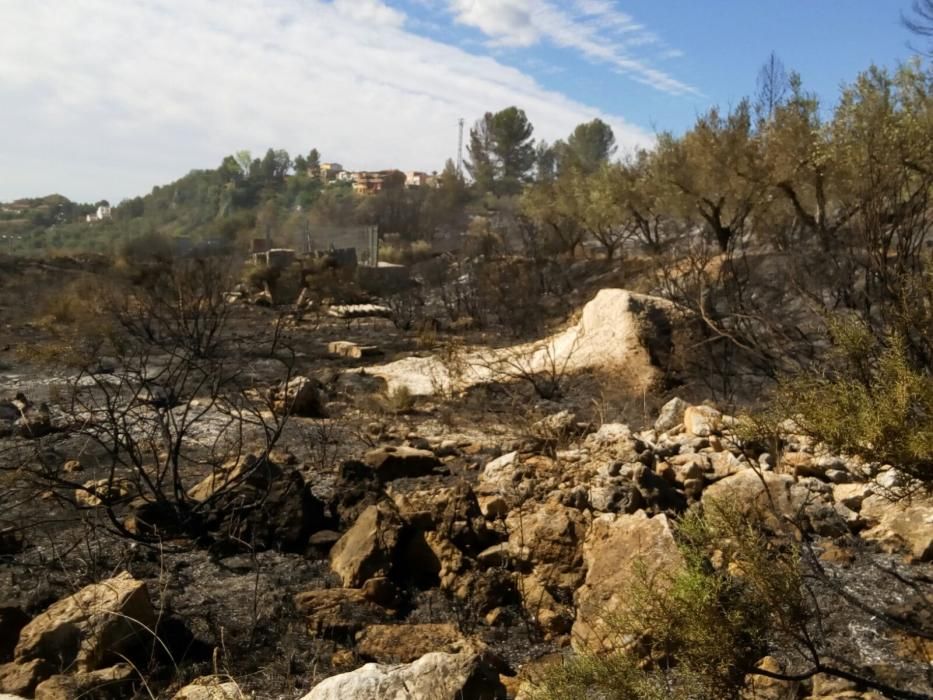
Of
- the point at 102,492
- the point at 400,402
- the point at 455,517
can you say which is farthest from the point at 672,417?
the point at 102,492

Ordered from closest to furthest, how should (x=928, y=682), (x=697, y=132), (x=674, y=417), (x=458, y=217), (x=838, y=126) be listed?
(x=928, y=682) → (x=674, y=417) → (x=838, y=126) → (x=697, y=132) → (x=458, y=217)

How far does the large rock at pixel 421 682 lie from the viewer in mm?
2967

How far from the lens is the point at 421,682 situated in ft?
9.95

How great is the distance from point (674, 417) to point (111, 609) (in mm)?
4988

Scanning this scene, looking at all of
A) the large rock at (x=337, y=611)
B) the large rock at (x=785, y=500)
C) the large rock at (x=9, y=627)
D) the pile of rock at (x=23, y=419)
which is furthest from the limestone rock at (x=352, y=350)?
the large rock at (x=9, y=627)

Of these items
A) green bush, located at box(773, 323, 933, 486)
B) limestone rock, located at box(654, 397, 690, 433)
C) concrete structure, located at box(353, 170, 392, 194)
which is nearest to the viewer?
green bush, located at box(773, 323, 933, 486)

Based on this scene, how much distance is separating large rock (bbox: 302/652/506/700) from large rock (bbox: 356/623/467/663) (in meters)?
0.57

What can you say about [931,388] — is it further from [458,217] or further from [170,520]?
[458,217]

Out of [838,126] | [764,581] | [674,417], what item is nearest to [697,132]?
[838,126]

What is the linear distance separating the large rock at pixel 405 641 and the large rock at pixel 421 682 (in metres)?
0.57

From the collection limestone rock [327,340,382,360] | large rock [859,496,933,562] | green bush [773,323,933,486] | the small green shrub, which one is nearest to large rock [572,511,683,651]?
green bush [773,323,933,486]

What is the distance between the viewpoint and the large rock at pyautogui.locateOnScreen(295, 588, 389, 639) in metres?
4.02

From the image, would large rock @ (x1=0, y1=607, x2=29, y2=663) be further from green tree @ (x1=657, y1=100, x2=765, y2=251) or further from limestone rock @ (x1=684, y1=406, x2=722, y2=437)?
green tree @ (x1=657, y1=100, x2=765, y2=251)

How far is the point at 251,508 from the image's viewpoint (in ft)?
17.4
